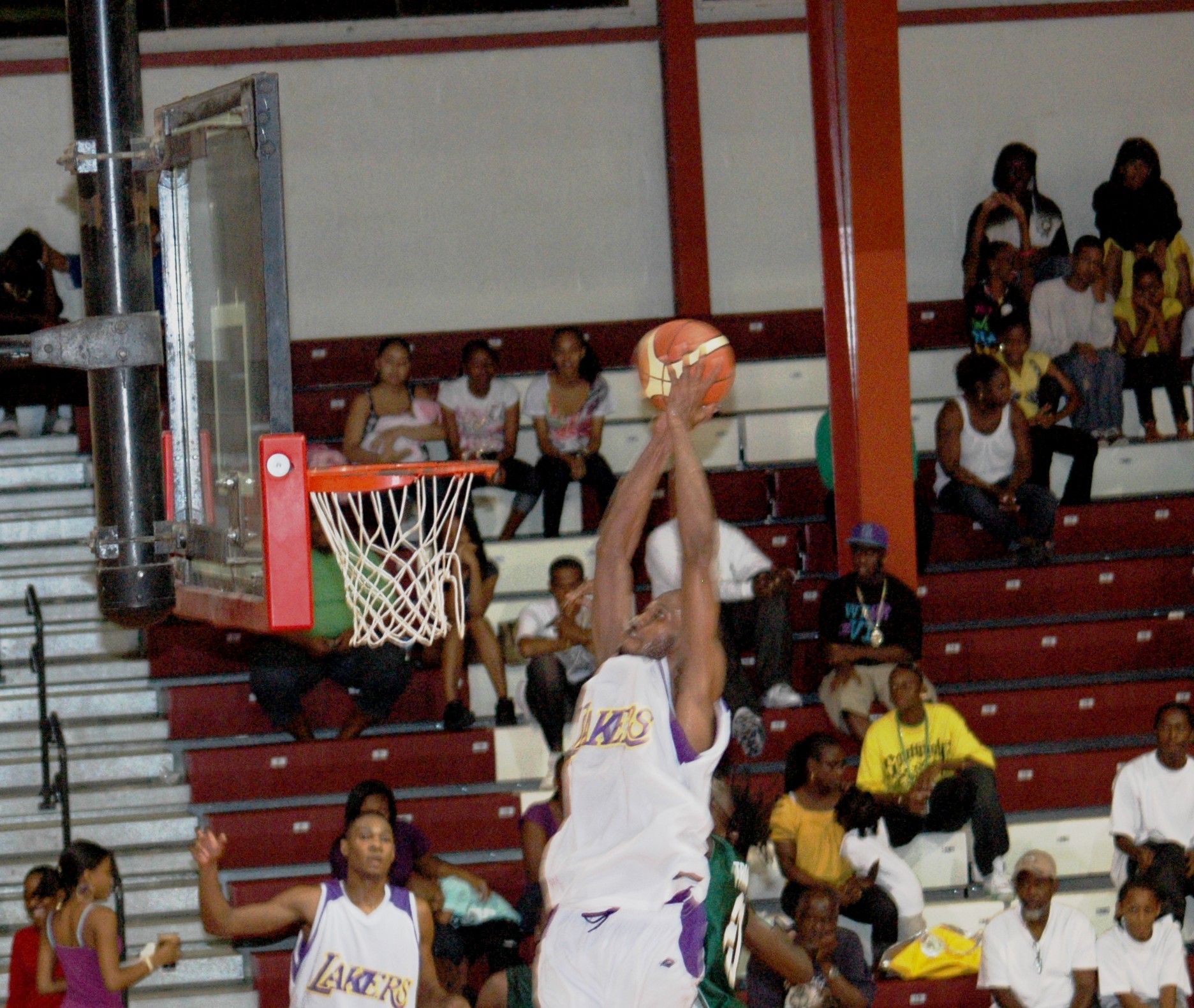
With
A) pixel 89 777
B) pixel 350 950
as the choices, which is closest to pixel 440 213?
pixel 89 777

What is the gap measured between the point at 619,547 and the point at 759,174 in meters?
8.05

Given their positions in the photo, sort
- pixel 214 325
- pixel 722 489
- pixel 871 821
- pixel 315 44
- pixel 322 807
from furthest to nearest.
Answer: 1. pixel 315 44
2. pixel 722 489
3. pixel 322 807
4. pixel 871 821
5. pixel 214 325

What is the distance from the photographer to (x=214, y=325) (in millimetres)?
3951

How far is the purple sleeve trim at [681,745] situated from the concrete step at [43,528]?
654 centimetres

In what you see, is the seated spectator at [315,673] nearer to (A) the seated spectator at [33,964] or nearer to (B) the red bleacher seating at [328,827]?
(B) the red bleacher seating at [328,827]

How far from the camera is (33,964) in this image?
658cm

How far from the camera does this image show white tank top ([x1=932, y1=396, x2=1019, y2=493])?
988cm

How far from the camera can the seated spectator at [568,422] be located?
9.84 meters

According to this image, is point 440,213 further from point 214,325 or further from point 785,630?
point 214,325

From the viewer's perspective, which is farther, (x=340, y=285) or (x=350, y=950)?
(x=340, y=285)

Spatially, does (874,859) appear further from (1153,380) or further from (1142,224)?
(1142,224)

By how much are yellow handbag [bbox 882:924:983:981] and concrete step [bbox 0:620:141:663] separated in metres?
4.30

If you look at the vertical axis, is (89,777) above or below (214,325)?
below

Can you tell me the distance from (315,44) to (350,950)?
7.42m
